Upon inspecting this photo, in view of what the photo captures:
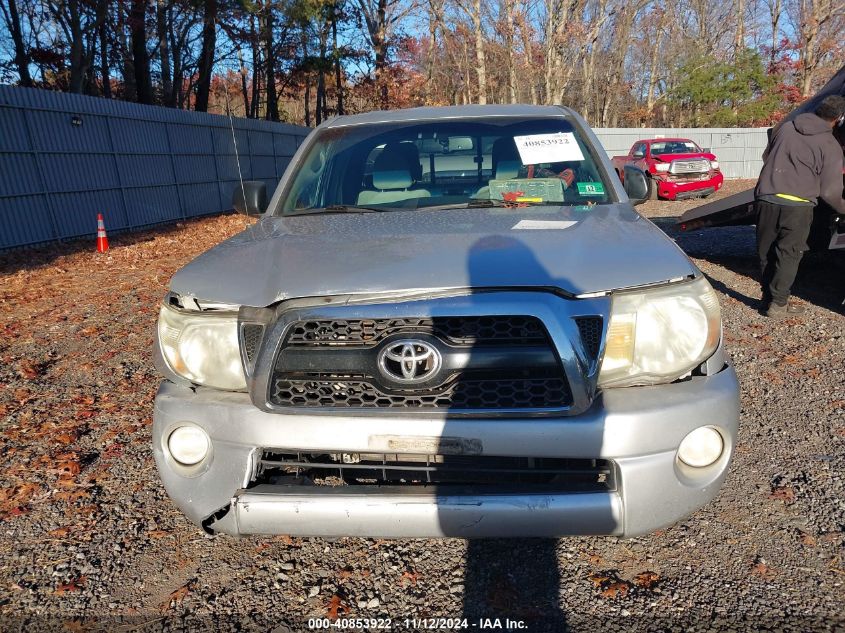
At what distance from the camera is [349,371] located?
203 centimetres

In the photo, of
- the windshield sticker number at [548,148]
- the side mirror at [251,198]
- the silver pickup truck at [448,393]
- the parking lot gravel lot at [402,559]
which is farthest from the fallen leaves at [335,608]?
the windshield sticker number at [548,148]

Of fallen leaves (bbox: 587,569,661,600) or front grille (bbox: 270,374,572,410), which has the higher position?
front grille (bbox: 270,374,572,410)

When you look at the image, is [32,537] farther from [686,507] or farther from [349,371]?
[686,507]

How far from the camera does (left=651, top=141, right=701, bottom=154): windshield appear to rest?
61.2 feet

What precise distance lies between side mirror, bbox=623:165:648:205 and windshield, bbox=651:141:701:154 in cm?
1656

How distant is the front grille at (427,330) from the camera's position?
6.56 feet

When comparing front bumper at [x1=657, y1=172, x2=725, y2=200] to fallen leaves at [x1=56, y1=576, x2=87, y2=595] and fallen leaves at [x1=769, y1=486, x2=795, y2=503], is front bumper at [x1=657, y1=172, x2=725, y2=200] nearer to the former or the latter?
fallen leaves at [x1=769, y1=486, x2=795, y2=503]

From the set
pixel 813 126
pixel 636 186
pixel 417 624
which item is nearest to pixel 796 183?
pixel 813 126

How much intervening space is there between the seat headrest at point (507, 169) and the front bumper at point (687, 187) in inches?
593

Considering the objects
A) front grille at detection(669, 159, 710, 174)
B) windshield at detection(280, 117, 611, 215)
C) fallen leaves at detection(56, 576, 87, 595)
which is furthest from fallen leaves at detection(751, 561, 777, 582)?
front grille at detection(669, 159, 710, 174)

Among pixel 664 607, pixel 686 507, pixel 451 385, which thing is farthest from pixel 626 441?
pixel 664 607

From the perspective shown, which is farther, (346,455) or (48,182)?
(48,182)

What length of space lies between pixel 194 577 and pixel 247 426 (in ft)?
2.81

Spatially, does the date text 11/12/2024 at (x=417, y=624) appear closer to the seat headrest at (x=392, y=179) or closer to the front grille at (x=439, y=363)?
the front grille at (x=439, y=363)
